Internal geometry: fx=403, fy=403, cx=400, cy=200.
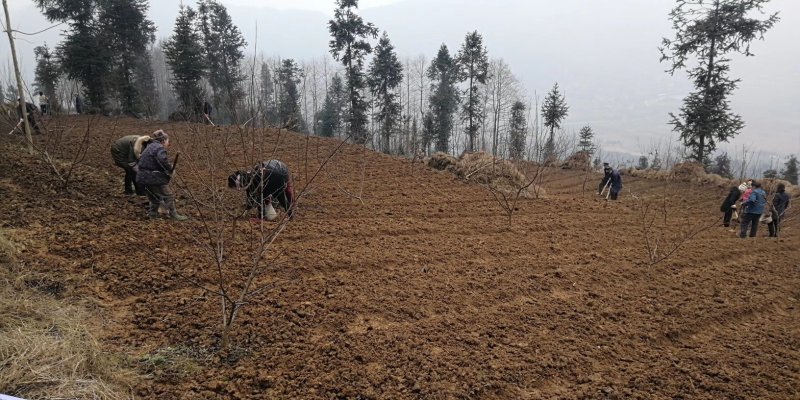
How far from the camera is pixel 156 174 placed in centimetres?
531

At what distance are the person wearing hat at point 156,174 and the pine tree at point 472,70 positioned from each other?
79.1ft

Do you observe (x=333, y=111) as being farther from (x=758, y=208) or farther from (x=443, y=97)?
(x=758, y=208)

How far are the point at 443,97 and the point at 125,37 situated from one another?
20820mm

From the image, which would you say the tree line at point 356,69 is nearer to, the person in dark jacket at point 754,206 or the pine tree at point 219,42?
the pine tree at point 219,42

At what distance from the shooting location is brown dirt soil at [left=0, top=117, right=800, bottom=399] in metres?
2.71

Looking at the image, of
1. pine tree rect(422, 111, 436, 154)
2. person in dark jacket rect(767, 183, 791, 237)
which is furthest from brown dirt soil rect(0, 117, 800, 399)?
pine tree rect(422, 111, 436, 154)

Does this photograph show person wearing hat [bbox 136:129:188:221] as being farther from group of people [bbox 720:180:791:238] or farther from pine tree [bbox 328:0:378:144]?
pine tree [bbox 328:0:378:144]

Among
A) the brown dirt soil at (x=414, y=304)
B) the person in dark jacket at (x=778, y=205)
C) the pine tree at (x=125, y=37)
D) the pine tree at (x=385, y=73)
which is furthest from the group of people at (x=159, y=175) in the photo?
the pine tree at (x=385, y=73)

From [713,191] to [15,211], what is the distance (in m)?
19.9

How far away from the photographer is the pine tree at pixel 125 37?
2159 centimetres

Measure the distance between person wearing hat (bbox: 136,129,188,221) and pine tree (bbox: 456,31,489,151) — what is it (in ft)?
79.1

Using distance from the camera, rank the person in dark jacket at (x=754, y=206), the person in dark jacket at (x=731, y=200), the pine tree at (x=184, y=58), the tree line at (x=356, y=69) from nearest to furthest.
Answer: the person in dark jacket at (x=754, y=206), the person in dark jacket at (x=731, y=200), the tree line at (x=356, y=69), the pine tree at (x=184, y=58)

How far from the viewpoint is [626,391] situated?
2.69 m

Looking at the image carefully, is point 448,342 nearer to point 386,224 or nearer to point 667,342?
point 667,342
